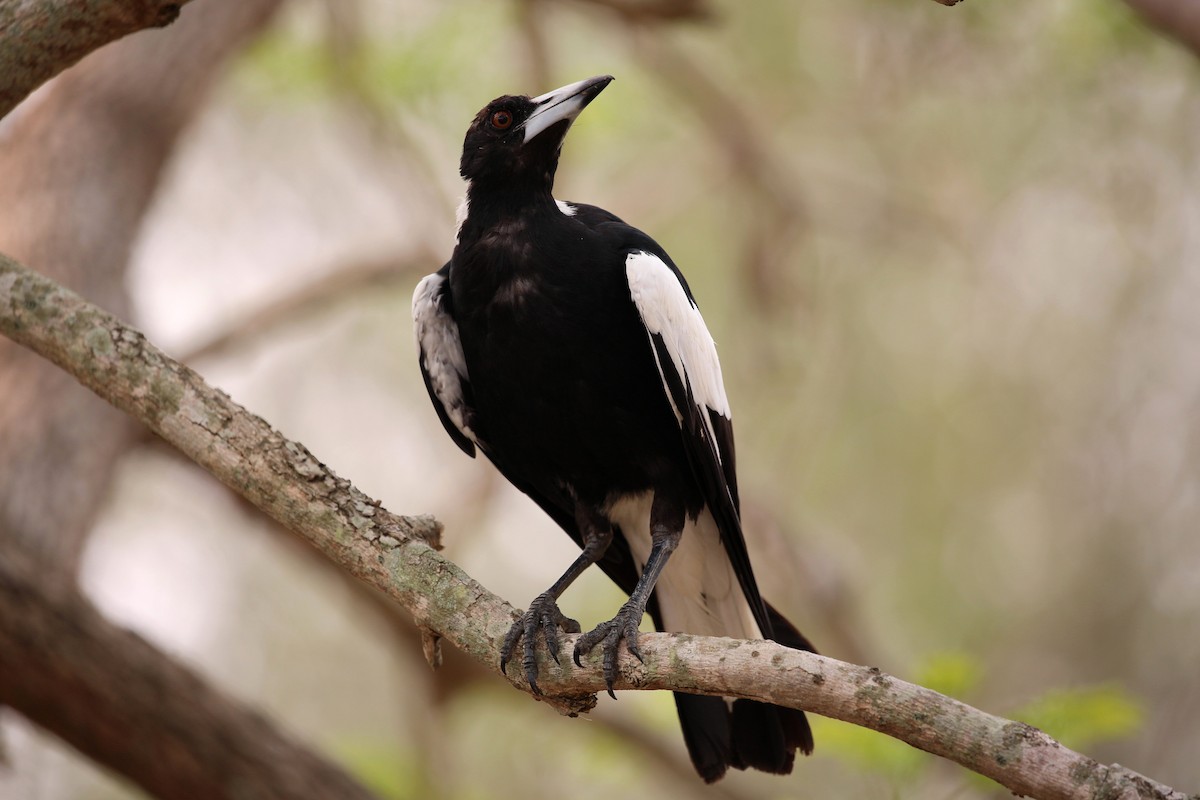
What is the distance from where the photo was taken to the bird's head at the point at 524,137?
4.00m

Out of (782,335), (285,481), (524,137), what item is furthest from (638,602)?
(782,335)

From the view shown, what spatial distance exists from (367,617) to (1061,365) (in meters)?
6.29

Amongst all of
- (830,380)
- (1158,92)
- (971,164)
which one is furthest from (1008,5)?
(830,380)

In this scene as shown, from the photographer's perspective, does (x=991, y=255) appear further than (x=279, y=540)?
Yes

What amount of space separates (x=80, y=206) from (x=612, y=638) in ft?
12.5

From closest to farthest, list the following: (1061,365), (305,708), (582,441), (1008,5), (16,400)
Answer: (582,441) → (16,400) → (1008,5) → (1061,365) → (305,708)

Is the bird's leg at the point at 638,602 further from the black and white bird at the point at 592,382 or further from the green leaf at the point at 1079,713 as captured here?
the green leaf at the point at 1079,713

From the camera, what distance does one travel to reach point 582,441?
3.71m

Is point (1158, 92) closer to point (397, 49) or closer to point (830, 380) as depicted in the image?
point (830, 380)

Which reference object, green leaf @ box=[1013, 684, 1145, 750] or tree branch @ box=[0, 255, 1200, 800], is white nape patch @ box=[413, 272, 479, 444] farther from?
green leaf @ box=[1013, 684, 1145, 750]

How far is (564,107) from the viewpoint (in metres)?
4.02

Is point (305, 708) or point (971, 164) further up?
point (971, 164)

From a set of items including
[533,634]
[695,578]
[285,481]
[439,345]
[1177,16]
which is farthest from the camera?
[1177,16]

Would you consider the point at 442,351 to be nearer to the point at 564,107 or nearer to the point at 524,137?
the point at 524,137
